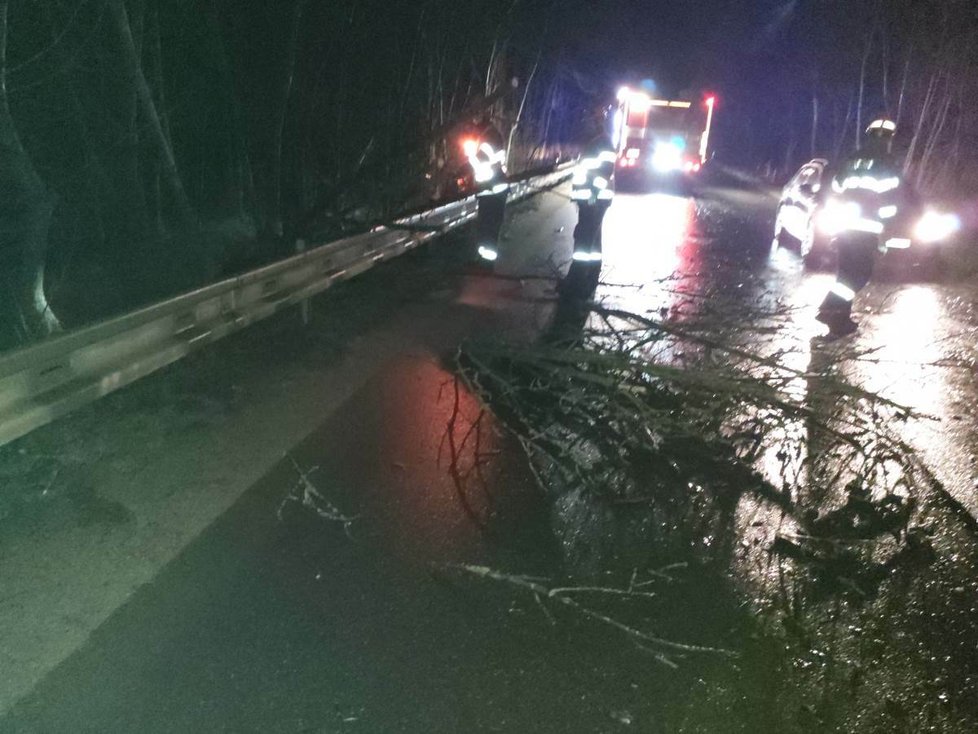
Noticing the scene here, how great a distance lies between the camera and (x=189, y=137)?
12727 mm

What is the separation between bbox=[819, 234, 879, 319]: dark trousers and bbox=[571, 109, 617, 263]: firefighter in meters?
2.82

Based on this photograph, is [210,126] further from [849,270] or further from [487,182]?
[849,270]

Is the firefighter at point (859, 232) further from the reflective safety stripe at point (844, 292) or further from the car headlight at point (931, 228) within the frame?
the car headlight at point (931, 228)

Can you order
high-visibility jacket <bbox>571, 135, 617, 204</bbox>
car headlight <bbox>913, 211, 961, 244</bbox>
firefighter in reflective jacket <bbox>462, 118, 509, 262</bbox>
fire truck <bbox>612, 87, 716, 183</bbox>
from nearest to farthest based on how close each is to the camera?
1. high-visibility jacket <bbox>571, 135, 617, 204</bbox>
2. firefighter in reflective jacket <bbox>462, 118, 509, 262</bbox>
3. car headlight <bbox>913, 211, 961, 244</bbox>
4. fire truck <bbox>612, 87, 716, 183</bbox>

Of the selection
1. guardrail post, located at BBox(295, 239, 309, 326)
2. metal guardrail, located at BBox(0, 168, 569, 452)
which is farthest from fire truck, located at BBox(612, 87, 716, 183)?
guardrail post, located at BBox(295, 239, 309, 326)

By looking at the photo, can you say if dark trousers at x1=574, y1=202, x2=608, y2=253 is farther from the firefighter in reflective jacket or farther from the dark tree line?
the dark tree line

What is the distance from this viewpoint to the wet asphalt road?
10.3 ft

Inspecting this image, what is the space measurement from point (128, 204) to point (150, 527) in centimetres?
789

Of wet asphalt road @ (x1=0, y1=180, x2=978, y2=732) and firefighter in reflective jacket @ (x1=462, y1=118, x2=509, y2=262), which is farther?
firefighter in reflective jacket @ (x1=462, y1=118, x2=509, y2=262)

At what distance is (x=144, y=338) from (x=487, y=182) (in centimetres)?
809

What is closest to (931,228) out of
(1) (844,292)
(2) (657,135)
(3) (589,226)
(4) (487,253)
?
(1) (844,292)

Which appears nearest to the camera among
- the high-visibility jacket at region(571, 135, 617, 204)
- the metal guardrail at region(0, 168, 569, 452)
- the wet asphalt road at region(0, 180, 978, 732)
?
the wet asphalt road at region(0, 180, 978, 732)

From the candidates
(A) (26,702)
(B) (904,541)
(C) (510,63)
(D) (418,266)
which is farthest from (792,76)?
(A) (26,702)

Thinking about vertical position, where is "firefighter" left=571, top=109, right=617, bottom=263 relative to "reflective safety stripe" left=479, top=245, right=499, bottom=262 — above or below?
above
